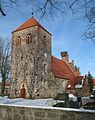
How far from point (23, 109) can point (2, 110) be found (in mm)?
1087

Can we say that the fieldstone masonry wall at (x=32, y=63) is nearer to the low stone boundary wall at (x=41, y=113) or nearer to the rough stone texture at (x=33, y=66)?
the rough stone texture at (x=33, y=66)

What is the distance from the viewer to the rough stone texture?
98.0ft

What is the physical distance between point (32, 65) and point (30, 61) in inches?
35.6

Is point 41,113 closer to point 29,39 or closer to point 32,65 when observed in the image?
point 32,65

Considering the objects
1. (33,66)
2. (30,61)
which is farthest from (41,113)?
(30,61)

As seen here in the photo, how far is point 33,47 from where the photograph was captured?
3125cm

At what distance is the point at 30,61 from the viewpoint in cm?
3059

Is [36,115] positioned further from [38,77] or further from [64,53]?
[64,53]

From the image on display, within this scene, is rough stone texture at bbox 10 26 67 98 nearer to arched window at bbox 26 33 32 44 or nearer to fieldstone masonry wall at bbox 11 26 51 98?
fieldstone masonry wall at bbox 11 26 51 98

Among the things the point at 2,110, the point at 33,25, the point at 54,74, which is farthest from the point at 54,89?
the point at 2,110

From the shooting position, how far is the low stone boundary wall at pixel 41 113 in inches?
220

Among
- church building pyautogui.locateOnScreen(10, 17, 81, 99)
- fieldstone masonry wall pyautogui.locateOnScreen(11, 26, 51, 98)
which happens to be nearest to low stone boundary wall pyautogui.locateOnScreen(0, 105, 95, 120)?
church building pyautogui.locateOnScreen(10, 17, 81, 99)

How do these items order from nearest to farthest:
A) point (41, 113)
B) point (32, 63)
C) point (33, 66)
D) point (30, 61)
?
point (41, 113), point (33, 66), point (32, 63), point (30, 61)

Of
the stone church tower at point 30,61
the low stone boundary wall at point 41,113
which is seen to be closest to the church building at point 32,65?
the stone church tower at point 30,61
